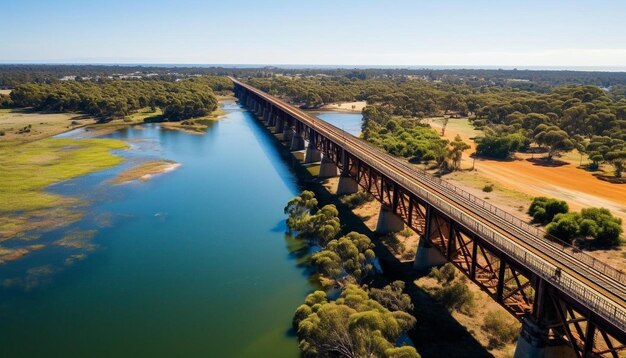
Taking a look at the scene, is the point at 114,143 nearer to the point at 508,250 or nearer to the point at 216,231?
the point at 216,231

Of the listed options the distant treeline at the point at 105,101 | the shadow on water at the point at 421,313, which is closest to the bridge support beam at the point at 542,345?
the shadow on water at the point at 421,313

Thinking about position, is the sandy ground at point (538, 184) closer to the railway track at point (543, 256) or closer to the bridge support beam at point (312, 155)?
the railway track at point (543, 256)

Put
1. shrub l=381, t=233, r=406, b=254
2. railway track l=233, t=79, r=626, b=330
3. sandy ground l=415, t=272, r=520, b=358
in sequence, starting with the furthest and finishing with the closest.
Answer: shrub l=381, t=233, r=406, b=254
sandy ground l=415, t=272, r=520, b=358
railway track l=233, t=79, r=626, b=330

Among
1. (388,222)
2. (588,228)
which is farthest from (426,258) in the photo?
(588,228)

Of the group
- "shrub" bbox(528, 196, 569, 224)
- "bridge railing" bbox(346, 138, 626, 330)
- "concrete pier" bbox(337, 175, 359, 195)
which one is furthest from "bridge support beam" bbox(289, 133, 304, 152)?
"bridge railing" bbox(346, 138, 626, 330)

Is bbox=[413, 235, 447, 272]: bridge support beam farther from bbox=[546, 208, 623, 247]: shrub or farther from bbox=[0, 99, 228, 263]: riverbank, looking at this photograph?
bbox=[0, 99, 228, 263]: riverbank

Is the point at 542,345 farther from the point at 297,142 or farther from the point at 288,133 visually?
the point at 288,133

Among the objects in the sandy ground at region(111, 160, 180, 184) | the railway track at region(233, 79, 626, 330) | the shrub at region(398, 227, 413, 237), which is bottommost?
the shrub at region(398, 227, 413, 237)
